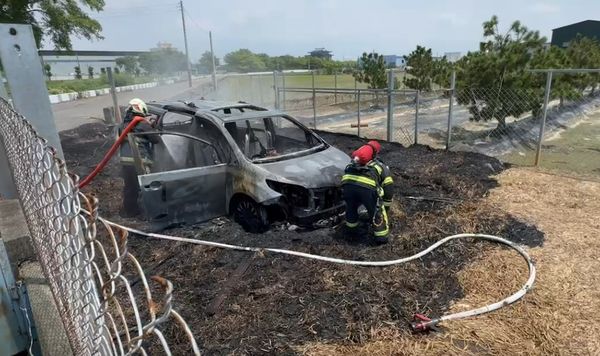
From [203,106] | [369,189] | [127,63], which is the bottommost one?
[369,189]

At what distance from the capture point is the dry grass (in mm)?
2879

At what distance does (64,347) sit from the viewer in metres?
2.32

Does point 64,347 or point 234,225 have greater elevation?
point 64,347

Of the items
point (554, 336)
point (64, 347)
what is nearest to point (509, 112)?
point (554, 336)

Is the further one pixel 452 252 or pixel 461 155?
pixel 461 155

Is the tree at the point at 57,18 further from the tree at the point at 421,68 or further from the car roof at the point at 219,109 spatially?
the tree at the point at 421,68

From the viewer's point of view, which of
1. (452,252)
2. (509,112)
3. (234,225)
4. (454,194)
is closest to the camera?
(452,252)

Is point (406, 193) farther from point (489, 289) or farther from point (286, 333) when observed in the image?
point (286, 333)

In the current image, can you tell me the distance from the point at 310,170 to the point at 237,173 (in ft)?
2.94

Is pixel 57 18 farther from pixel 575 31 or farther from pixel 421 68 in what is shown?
pixel 575 31

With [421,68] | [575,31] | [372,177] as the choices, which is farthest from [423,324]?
[575,31]

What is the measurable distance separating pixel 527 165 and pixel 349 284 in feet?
20.0

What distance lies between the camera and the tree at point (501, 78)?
9.75 m

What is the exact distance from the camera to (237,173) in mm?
4746
